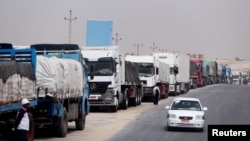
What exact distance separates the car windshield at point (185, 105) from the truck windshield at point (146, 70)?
78.4ft

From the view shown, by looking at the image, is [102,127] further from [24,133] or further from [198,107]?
[24,133]

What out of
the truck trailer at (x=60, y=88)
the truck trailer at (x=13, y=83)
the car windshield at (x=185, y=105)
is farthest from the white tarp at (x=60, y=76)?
the car windshield at (x=185, y=105)

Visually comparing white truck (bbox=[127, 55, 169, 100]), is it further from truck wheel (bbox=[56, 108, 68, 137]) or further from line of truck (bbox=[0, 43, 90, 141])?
truck wheel (bbox=[56, 108, 68, 137])

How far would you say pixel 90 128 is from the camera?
25578 mm

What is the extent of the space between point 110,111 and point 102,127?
A: 10547 millimetres

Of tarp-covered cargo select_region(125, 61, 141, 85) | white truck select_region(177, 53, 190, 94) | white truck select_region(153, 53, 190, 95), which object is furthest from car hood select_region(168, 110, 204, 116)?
white truck select_region(177, 53, 190, 94)

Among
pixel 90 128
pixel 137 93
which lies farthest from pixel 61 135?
pixel 137 93

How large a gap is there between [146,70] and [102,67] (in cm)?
1495

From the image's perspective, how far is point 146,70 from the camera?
163 ft

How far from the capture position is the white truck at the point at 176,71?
2425 inches

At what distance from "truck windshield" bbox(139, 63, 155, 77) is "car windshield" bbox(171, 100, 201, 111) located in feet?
78.4

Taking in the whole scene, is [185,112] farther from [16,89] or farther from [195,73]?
[195,73]

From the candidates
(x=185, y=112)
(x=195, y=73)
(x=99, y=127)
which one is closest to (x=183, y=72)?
(x=195, y=73)

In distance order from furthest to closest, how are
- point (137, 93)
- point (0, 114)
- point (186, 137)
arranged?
point (137, 93) → point (186, 137) → point (0, 114)
